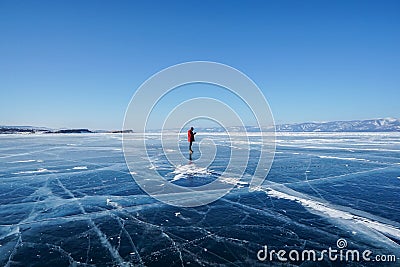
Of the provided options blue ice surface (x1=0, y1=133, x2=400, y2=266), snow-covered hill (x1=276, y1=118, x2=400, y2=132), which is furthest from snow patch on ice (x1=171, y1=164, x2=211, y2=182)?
snow-covered hill (x1=276, y1=118, x2=400, y2=132)

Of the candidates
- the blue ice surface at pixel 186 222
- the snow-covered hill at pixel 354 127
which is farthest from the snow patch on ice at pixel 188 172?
the snow-covered hill at pixel 354 127

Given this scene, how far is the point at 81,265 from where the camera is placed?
3383mm

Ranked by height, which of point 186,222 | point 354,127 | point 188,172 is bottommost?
point 186,222

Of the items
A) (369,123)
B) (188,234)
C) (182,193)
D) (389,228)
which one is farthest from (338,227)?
(369,123)

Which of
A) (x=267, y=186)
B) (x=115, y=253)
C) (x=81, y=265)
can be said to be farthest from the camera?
(x=267, y=186)

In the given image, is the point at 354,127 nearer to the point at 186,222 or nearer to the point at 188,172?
the point at 188,172

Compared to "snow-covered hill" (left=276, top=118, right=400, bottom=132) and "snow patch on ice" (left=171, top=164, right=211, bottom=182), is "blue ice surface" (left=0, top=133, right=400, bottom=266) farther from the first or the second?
"snow-covered hill" (left=276, top=118, right=400, bottom=132)

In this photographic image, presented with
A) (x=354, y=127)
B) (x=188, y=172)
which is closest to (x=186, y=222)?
(x=188, y=172)

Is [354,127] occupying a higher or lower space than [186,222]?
higher

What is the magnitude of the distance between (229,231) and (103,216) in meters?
2.60

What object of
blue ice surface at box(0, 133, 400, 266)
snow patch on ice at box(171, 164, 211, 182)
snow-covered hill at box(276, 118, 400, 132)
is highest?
snow-covered hill at box(276, 118, 400, 132)

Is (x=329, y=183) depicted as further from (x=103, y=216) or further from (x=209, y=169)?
(x=103, y=216)

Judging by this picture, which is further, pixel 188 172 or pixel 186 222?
pixel 188 172

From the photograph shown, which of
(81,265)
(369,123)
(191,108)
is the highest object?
(369,123)
